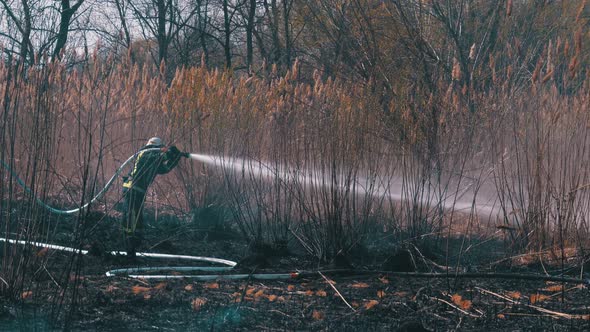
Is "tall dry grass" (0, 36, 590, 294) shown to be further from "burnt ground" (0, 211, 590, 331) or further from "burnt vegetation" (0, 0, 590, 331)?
"burnt ground" (0, 211, 590, 331)

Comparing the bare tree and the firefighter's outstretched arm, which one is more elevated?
the bare tree

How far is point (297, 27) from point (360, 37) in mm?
6286

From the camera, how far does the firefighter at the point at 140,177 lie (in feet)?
25.3

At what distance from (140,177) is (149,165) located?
0.40 metres

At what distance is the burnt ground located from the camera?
16.6ft

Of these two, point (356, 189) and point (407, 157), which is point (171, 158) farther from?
point (407, 157)

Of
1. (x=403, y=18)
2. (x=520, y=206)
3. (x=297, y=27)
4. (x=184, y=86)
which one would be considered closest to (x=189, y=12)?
(x=297, y=27)

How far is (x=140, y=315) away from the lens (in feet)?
17.5

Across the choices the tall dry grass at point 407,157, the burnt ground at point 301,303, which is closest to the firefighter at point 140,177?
the tall dry grass at point 407,157

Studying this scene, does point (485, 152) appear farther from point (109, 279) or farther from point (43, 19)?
point (43, 19)

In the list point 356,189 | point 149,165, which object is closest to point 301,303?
point 356,189

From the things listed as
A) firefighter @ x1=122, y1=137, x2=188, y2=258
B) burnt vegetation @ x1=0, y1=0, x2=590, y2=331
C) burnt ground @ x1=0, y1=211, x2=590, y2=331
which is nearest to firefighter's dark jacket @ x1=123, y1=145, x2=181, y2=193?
firefighter @ x1=122, y1=137, x2=188, y2=258

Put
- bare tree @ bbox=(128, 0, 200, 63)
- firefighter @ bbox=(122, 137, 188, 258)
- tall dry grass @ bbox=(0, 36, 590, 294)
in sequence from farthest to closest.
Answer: bare tree @ bbox=(128, 0, 200, 63), firefighter @ bbox=(122, 137, 188, 258), tall dry grass @ bbox=(0, 36, 590, 294)

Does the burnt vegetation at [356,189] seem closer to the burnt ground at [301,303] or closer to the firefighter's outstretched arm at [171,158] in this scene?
the burnt ground at [301,303]
